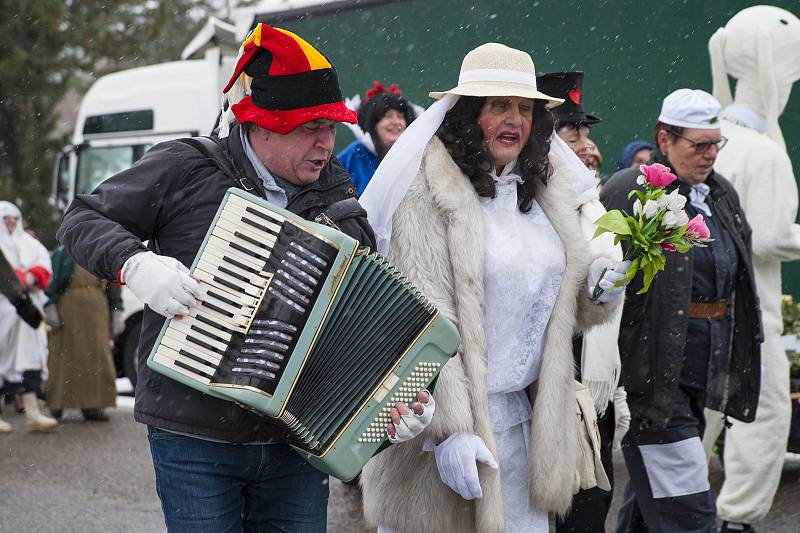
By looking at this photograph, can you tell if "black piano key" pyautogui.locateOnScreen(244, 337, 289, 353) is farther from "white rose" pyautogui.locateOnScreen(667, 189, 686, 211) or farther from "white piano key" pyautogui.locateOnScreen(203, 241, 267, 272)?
"white rose" pyautogui.locateOnScreen(667, 189, 686, 211)

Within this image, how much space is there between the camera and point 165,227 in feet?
10.5

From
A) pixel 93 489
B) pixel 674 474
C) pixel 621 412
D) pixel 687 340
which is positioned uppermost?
pixel 687 340

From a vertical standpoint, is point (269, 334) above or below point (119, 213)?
below

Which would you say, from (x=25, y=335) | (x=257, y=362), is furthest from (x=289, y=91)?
(x=25, y=335)

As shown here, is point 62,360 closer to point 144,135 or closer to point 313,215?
point 144,135

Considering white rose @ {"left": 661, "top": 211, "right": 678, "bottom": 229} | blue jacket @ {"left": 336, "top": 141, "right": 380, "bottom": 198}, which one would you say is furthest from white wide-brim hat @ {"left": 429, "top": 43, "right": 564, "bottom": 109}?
blue jacket @ {"left": 336, "top": 141, "right": 380, "bottom": 198}

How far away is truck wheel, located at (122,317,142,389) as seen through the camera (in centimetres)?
1226

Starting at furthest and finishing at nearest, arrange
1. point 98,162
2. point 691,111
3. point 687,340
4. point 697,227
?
point 98,162, point 691,111, point 687,340, point 697,227

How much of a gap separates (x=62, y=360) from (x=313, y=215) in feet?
26.4

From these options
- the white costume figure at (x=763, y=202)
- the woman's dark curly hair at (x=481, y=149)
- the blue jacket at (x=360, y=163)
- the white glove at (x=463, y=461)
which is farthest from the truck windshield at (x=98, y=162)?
the white glove at (x=463, y=461)

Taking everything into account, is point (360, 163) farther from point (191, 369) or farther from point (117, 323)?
point (117, 323)

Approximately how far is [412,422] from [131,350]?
9.74 meters

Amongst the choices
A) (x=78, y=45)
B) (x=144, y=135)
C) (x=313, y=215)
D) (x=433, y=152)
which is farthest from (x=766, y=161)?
(x=78, y=45)

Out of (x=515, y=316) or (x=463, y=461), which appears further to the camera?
(x=515, y=316)
